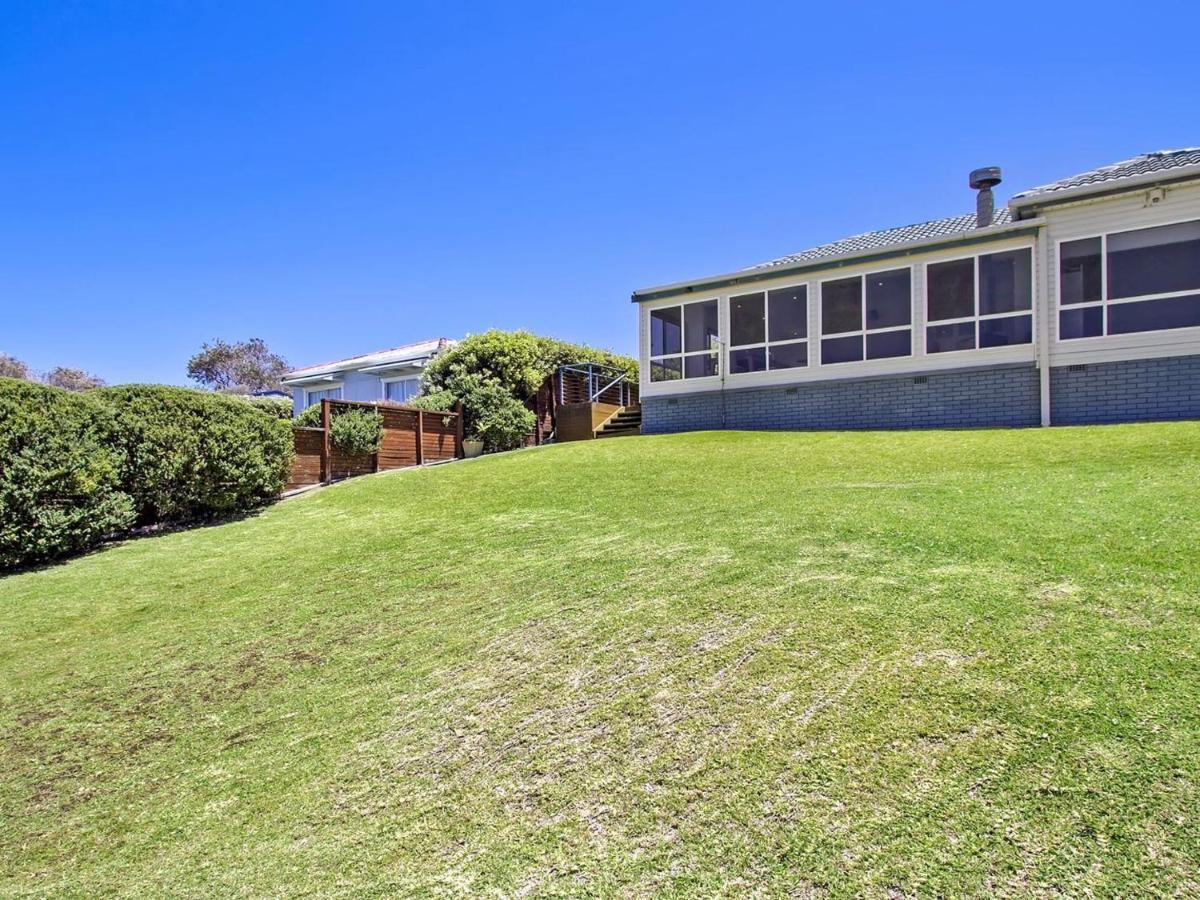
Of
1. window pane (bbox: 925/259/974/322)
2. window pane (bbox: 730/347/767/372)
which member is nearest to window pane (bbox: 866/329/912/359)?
window pane (bbox: 925/259/974/322)

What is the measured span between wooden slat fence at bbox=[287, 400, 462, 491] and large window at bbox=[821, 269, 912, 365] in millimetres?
9610

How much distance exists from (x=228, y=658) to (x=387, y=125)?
1469cm

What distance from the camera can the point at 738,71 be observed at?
41.2 feet

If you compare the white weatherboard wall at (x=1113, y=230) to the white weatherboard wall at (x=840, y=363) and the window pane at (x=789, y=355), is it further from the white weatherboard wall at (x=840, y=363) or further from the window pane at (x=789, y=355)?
the window pane at (x=789, y=355)

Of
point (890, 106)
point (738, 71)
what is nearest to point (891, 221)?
point (890, 106)

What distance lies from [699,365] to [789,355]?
2.37 m

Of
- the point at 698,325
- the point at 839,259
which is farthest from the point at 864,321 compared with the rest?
the point at 698,325

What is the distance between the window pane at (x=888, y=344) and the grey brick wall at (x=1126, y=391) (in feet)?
9.27

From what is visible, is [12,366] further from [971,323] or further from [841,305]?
[971,323]

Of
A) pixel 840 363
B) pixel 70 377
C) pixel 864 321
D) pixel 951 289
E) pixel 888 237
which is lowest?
pixel 840 363

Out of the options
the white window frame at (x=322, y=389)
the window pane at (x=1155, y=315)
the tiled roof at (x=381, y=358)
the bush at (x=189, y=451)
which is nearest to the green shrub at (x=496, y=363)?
the tiled roof at (x=381, y=358)

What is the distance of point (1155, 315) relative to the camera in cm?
1217

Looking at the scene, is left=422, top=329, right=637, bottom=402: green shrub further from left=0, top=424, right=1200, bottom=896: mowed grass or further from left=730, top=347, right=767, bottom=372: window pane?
left=0, top=424, right=1200, bottom=896: mowed grass

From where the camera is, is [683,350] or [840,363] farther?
[683,350]
